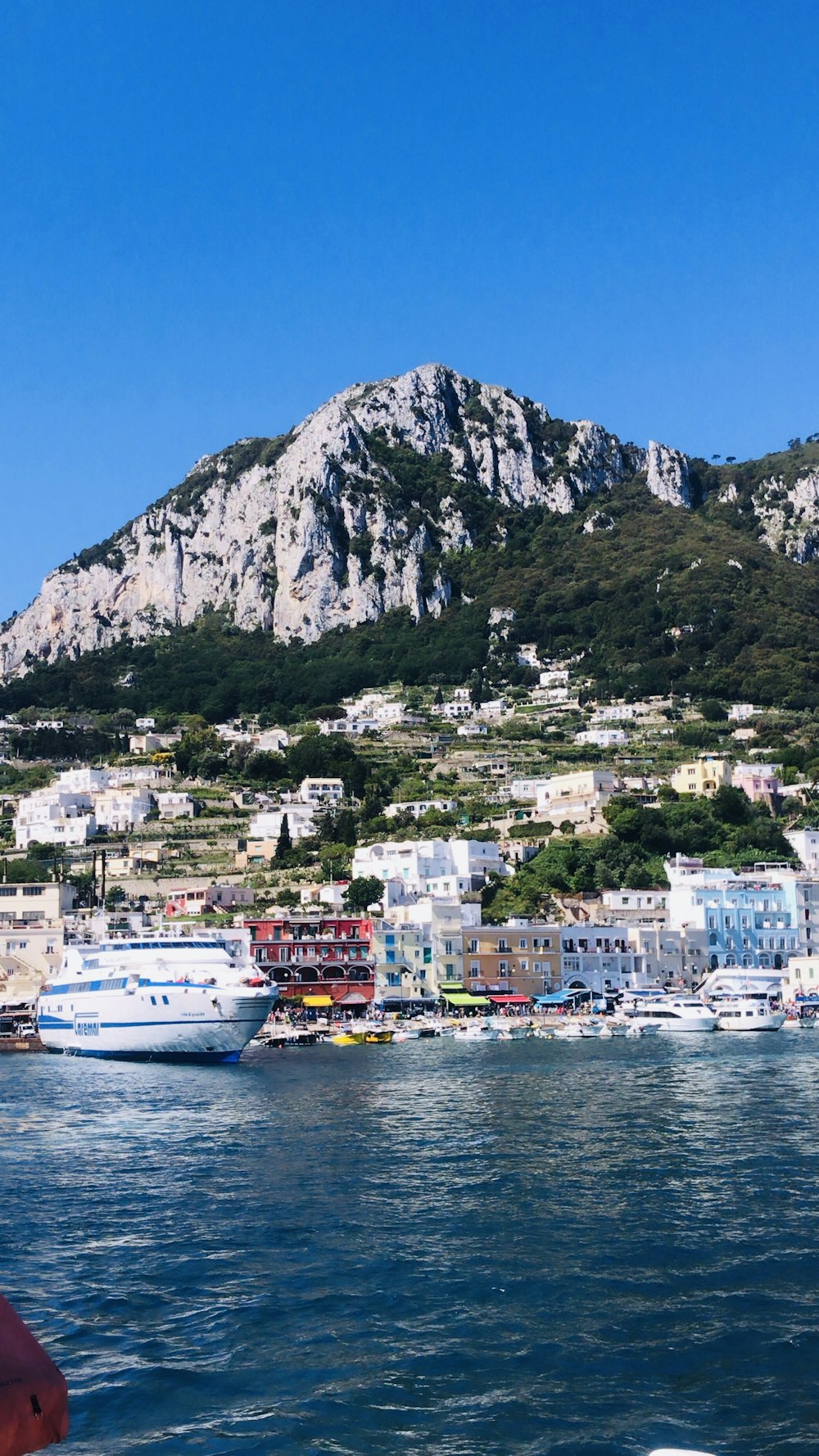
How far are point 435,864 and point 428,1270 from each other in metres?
87.1

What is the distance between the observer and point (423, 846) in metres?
112

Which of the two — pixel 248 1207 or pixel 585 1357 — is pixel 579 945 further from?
pixel 585 1357

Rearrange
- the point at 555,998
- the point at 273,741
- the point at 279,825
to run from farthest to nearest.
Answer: the point at 273,741, the point at 279,825, the point at 555,998

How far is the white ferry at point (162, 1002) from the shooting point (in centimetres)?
6906

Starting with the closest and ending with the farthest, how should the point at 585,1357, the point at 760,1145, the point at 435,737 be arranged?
1. the point at 585,1357
2. the point at 760,1145
3. the point at 435,737

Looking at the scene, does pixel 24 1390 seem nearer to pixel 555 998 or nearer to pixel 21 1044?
pixel 21 1044

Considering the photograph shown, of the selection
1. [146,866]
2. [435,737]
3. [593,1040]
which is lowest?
[593,1040]

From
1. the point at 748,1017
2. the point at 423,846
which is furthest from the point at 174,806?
the point at 748,1017

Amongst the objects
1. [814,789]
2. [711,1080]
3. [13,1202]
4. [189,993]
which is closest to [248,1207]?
[13,1202]

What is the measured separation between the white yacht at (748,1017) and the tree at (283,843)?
1910 inches

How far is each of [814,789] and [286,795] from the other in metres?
50.3

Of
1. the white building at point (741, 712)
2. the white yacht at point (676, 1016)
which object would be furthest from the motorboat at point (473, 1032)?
the white building at point (741, 712)

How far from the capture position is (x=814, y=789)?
447 feet

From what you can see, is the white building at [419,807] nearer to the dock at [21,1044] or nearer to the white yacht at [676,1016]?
the white yacht at [676,1016]
